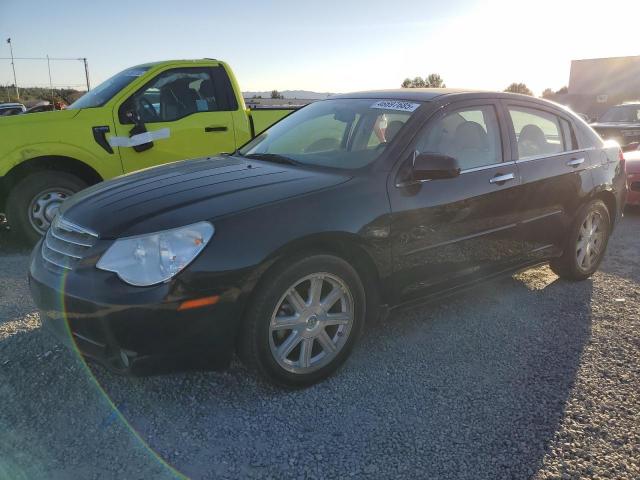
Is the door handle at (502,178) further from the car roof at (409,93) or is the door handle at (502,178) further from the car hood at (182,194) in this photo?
the car hood at (182,194)

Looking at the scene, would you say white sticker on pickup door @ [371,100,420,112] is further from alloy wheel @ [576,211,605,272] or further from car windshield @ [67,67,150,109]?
car windshield @ [67,67,150,109]

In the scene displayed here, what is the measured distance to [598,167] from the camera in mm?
4539

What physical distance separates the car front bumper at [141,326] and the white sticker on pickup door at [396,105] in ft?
5.94

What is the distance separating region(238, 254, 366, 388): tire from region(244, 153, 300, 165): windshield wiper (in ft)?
3.02

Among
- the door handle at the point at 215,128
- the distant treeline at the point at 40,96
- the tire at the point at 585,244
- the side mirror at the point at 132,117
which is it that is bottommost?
the tire at the point at 585,244

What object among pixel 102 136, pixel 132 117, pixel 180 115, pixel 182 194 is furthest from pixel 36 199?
pixel 182 194

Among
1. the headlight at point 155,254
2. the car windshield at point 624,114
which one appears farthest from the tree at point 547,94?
the headlight at point 155,254

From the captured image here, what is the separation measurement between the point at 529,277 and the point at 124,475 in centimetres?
385

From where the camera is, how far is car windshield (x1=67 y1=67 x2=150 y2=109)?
557 centimetres

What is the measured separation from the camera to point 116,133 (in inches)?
214

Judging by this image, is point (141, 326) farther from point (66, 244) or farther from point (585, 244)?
point (585, 244)

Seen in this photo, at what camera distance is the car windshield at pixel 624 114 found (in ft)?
38.7

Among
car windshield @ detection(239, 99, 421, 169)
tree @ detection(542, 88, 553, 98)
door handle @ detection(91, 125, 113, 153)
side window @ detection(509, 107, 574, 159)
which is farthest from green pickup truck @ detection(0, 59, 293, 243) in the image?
tree @ detection(542, 88, 553, 98)

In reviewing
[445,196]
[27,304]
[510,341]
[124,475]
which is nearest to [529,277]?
[510,341]
